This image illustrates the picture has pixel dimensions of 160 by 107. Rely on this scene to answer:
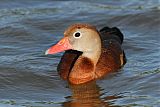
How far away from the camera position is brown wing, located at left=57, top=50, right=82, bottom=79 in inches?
511

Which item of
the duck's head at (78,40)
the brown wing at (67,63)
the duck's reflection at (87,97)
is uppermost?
the duck's head at (78,40)

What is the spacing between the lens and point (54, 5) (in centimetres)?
1788

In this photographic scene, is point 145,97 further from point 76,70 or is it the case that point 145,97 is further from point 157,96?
→ point 76,70

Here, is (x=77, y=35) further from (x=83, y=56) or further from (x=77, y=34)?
(x=83, y=56)

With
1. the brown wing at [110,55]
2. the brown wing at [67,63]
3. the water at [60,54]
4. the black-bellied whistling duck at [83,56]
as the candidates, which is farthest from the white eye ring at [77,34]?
the water at [60,54]

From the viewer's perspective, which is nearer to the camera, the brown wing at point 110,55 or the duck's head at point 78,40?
the duck's head at point 78,40

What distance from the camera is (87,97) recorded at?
11812mm

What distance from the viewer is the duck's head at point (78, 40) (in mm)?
12664

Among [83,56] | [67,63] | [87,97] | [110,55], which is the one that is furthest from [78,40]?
[87,97]

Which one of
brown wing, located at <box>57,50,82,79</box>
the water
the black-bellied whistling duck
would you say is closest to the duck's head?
the black-bellied whistling duck

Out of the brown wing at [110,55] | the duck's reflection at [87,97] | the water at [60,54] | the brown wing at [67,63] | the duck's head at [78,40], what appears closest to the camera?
the duck's reflection at [87,97]

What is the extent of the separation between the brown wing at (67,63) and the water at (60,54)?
5.8 inches

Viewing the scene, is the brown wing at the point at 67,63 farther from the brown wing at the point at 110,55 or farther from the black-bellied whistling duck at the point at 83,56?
the brown wing at the point at 110,55

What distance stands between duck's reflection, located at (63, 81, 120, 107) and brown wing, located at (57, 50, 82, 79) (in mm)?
422
